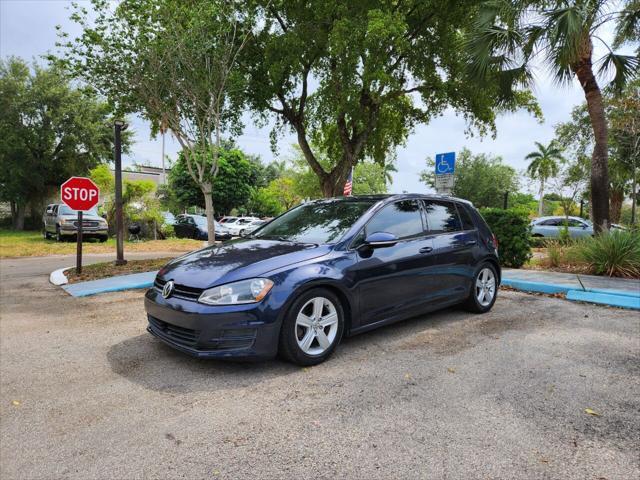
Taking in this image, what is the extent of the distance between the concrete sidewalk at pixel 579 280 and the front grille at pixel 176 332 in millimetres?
6152

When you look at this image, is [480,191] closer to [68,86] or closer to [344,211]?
[68,86]

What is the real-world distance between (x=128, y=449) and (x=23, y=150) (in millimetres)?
29290

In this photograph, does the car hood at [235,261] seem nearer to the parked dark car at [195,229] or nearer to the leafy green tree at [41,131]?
the parked dark car at [195,229]

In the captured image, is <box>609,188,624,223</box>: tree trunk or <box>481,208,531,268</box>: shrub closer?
<box>481,208,531,268</box>: shrub

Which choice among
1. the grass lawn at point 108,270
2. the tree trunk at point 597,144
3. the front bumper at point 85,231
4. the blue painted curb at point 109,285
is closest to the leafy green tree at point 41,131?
the front bumper at point 85,231

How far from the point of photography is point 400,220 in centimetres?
471

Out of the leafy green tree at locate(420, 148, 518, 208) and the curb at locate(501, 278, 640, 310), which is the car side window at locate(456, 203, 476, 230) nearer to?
the curb at locate(501, 278, 640, 310)

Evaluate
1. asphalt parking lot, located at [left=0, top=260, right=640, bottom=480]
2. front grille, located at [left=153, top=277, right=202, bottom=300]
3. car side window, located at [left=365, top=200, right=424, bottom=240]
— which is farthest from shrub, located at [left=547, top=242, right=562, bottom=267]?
front grille, located at [left=153, top=277, right=202, bottom=300]

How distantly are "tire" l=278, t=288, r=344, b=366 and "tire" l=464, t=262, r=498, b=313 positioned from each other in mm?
2368

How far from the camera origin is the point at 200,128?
34.3 ft

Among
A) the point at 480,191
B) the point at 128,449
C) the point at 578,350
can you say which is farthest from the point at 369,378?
the point at 480,191

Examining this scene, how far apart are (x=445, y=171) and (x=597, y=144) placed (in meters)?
4.50

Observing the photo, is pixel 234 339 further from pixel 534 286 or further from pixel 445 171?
pixel 445 171

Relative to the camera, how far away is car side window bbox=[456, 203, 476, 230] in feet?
18.1
